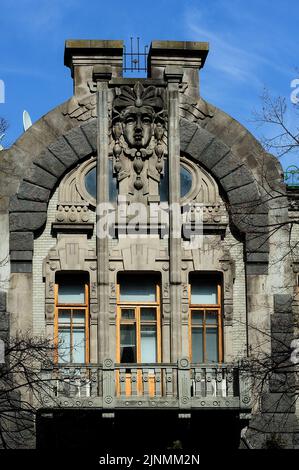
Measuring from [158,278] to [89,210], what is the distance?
2355 millimetres

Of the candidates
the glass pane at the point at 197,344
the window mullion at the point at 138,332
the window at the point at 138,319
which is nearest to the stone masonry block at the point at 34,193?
the window at the point at 138,319

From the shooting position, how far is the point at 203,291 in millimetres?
41094

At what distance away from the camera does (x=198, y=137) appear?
41.3 meters

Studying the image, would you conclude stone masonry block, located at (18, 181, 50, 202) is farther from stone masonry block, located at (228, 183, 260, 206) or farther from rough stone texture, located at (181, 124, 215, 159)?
stone masonry block, located at (228, 183, 260, 206)

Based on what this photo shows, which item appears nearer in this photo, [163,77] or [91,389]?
[91,389]

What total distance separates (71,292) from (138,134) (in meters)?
4.21

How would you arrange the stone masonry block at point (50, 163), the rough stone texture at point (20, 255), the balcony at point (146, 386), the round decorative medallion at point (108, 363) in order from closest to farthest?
the balcony at point (146, 386), the round decorative medallion at point (108, 363), the rough stone texture at point (20, 255), the stone masonry block at point (50, 163)

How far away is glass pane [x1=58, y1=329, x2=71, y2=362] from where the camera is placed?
131 feet

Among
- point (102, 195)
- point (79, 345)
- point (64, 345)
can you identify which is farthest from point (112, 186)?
point (64, 345)

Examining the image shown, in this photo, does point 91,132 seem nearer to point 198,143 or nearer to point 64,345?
point 198,143

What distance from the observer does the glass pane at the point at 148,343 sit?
40625 mm

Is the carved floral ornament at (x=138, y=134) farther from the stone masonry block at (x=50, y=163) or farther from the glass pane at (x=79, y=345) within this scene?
the glass pane at (x=79, y=345)
